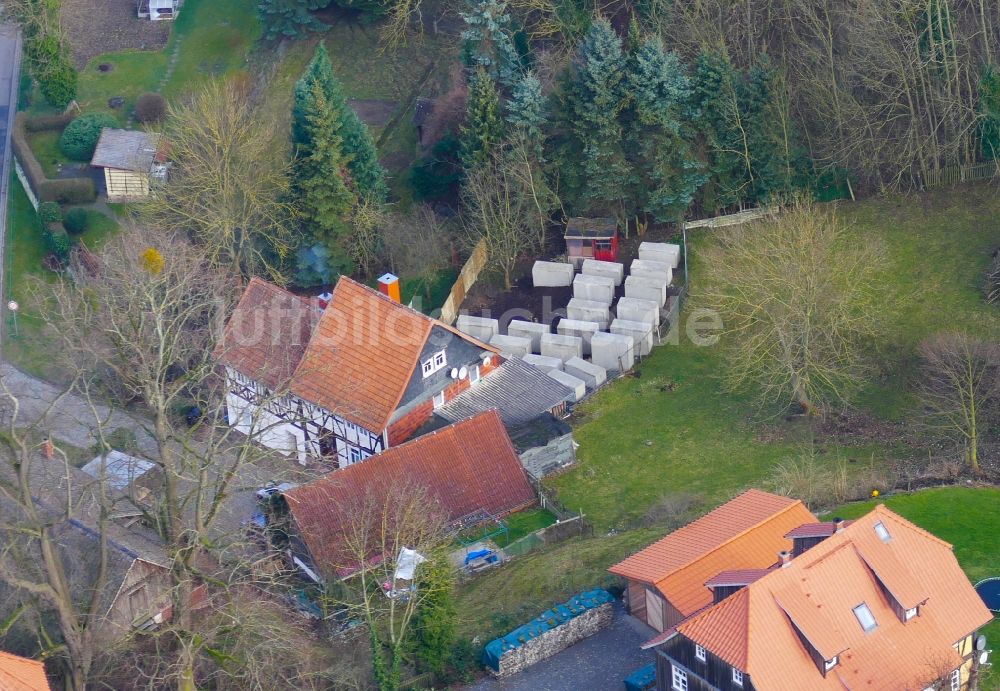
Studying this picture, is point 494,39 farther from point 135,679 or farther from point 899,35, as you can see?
point 135,679

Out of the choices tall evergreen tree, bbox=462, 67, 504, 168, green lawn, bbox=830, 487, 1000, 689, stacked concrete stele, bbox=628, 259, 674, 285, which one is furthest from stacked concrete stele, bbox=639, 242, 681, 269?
green lawn, bbox=830, 487, 1000, 689

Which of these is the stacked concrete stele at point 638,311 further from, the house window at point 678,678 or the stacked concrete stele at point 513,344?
the house window at point 678,678

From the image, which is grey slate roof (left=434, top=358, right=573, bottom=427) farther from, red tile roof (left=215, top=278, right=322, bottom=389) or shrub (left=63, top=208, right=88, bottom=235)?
shrub (left=63, top=208, right=88, bottom=235)

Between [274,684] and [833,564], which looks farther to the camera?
[274,684]

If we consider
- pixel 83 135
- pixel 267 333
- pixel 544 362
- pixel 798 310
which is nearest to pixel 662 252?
pixel 544 362

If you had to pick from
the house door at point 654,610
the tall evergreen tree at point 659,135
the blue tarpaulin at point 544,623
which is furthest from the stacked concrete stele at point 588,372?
the house door at point 654,610

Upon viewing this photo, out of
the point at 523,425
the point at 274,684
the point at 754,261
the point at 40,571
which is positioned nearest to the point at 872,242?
the point at 754,261

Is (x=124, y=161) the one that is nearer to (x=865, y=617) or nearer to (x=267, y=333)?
(x=267, y=333)
